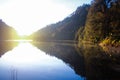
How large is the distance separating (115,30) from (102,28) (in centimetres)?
1308

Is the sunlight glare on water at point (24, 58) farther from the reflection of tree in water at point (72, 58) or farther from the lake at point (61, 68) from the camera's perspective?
the reflection of tree in water at point (72, 58)

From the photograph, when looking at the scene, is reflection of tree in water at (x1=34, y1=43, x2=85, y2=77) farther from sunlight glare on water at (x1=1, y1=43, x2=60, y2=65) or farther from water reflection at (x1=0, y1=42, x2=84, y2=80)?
sunlight glare on water at (x1=1, y1=43, x2=60, y2=65)

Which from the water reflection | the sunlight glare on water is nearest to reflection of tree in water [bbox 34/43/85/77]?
the water reflection

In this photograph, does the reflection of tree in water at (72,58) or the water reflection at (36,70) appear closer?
the water reflection at (36,70)

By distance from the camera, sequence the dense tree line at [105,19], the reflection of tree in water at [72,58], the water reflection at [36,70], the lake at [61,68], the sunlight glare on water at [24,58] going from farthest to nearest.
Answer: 1. the dense tree line at [105,19]
2. the sunlight glare on water at [24,58]
3. the reflection of tree in water at [72,58]
4. the lake at [61,68]
5. the water reflection at [36,70]

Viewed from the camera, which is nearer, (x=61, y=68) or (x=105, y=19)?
(x=61, y=68)

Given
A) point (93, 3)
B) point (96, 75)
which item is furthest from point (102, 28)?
point (96, 75)

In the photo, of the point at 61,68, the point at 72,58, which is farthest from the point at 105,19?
the point at 61,68

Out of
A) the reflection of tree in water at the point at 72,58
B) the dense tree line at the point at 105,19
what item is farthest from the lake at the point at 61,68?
the dense tree line at the point at 105,19

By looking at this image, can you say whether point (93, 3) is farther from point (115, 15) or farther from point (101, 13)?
point (115, 15)

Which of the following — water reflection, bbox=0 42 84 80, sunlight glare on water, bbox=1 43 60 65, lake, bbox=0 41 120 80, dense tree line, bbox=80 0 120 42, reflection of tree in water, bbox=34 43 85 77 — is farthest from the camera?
dense tree line, bbox=80 0 120 42

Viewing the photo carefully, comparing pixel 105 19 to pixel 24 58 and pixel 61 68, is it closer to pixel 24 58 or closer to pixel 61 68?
pixel 24 58

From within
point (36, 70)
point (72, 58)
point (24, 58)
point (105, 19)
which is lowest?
point (24, 58)

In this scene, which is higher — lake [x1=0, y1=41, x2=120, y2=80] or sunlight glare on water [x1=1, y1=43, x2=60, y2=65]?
lake [x1=0, y1=41, x2=120, y2=80]
